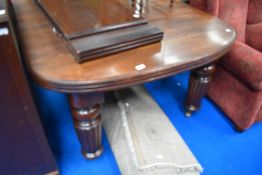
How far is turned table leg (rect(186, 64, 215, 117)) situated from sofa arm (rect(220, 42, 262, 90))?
0.54 ft

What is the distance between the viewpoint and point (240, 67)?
1163mm

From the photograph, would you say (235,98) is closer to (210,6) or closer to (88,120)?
(210,6)

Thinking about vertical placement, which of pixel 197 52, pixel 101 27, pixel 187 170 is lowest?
pixel 187 170

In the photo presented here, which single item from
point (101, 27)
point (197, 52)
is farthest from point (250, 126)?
point (101, 27)

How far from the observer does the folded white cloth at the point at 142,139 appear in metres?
0.97

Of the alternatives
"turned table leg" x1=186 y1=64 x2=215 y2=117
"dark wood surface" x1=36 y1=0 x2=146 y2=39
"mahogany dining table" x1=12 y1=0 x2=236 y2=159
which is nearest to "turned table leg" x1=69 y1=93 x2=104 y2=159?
"mahogany dining table" x1=12 y1=0 x2=236 y2=159

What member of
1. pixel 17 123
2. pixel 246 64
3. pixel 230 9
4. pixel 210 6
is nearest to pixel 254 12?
pixel 230 9

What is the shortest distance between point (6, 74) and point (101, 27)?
360 millimetres

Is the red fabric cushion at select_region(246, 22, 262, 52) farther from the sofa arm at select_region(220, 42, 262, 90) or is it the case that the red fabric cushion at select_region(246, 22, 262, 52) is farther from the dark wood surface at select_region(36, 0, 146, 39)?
the dark wood surface at select_region(36, 0, 146, 39)

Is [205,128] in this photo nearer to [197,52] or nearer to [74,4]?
[197,52]

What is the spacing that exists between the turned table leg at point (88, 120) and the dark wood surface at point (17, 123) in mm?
143

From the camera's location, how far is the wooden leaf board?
0.76m

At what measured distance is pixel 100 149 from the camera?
1.10m

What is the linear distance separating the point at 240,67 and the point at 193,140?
1.58ft
